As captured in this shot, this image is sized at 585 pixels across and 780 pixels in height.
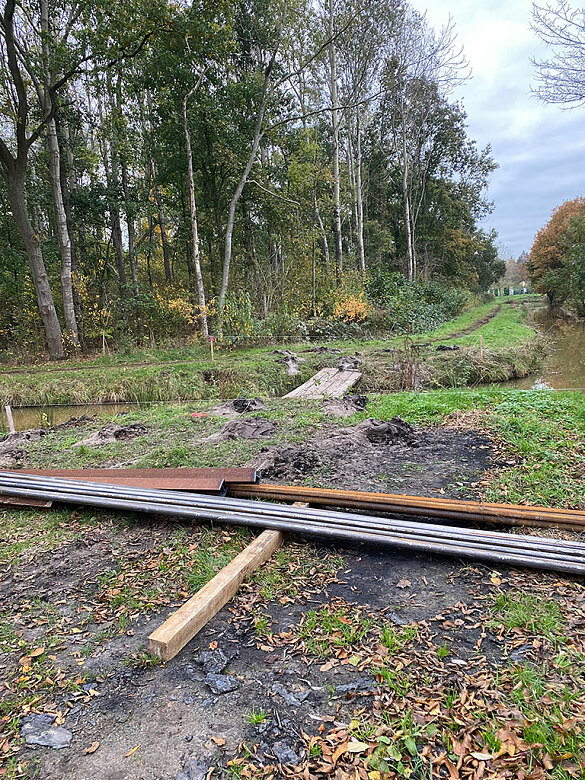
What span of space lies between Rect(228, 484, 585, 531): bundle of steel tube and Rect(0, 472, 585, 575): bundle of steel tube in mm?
185

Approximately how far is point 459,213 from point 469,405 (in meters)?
28.7

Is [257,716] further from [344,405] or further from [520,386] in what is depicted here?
[520,386]

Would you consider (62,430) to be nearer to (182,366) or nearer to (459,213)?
(182,366)

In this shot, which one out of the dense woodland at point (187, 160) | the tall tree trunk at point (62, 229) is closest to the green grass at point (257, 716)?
the dense woodland at point (187, 160)

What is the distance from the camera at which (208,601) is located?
227 centimetres

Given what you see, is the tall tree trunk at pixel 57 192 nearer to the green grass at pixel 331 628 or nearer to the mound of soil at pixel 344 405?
the mound of soil at pixel 344 405

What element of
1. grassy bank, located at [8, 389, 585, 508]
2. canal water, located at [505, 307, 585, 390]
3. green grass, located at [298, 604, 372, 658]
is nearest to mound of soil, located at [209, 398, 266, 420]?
grassy bank, located at [8, 389, 585, 508]

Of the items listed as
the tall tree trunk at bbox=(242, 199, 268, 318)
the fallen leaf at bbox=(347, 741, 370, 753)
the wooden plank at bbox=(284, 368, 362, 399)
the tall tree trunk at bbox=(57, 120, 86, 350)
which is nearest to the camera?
the fallen leaf at bbox=(347, 741, 370, 753)

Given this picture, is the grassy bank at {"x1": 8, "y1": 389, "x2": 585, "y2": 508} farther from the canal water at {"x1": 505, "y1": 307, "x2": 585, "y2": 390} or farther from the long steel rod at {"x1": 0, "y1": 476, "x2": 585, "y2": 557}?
the canal water at {"x1": 505, "y1": 307, "x2": 585, "y2": 390}

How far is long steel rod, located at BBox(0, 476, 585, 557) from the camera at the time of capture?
8.49 feet

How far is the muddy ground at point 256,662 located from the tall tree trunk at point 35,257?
36.9ft

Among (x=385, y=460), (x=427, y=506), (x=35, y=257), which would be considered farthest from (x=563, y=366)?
(x=35, y=257)

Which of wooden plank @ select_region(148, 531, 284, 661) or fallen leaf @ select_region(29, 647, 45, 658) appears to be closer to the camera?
wooden plank @ select_region(148, 531, 284, 661)

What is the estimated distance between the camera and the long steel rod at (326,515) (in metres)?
2.59
